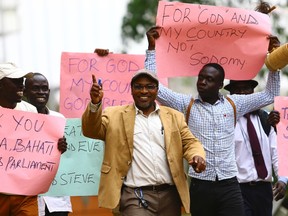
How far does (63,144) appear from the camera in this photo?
8117 mm

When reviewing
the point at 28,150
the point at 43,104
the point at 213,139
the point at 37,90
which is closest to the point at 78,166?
the point at 43,104

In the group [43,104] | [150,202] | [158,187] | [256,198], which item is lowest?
[256,198]

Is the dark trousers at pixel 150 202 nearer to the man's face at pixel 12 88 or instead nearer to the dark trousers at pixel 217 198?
the dark trousers at pixel 217 198

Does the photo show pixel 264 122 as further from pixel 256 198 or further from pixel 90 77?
pixel 90 77

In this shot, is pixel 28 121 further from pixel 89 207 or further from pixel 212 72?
pixel 89 207

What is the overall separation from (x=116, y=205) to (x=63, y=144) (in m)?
0.82

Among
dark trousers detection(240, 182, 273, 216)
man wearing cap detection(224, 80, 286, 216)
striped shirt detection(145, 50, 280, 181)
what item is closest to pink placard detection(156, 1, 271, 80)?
man wearing cap detection(224, 80, 286, 216)

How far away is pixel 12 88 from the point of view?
785 cm

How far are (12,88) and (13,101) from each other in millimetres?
136

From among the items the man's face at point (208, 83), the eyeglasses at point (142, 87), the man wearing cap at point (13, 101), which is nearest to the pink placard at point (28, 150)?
the man wearing cap at point (13, 101)

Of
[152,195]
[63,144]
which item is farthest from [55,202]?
[152,195]

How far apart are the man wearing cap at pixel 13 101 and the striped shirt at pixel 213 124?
1259mm

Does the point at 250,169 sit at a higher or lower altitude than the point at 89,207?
higher

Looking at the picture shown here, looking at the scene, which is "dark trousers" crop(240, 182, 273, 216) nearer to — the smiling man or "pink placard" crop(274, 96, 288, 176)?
"pink placard" crop(274, 96, 288, 176)
